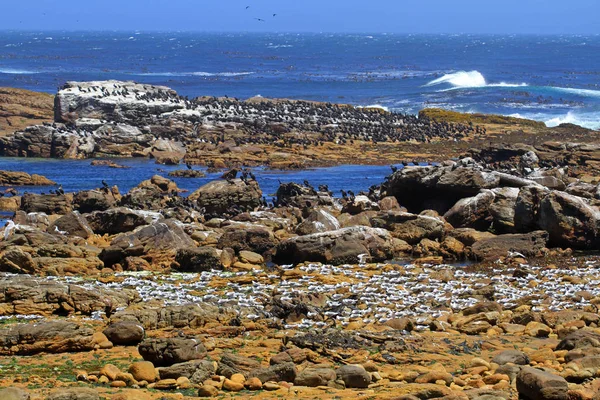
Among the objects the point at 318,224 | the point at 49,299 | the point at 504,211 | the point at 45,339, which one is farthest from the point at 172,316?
the point at 504,211

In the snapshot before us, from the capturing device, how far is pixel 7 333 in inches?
599

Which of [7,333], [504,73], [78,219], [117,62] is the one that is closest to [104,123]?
[78,219]

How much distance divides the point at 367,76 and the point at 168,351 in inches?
4395

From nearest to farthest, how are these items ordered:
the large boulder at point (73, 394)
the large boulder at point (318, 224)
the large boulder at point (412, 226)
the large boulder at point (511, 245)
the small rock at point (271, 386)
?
1. the large boulder at point (73, 394)
2. the small rock at point (271, 386)
3. the large boulder at point (511, 245)
4. the large boulder at point (412, 226)
5. the large boulder at point (318, 224)

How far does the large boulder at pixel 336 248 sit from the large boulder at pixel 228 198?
316 inches

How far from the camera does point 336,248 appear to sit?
2553cm

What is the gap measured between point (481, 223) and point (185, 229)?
9.77 metres

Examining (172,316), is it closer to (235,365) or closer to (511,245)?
(235,365)

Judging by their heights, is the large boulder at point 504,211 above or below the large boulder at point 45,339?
below

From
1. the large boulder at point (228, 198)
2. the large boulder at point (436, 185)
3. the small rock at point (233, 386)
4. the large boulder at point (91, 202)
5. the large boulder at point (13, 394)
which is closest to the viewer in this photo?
the large boulder at point (13, 394)

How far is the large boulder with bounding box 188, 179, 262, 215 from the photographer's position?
34.0 metres

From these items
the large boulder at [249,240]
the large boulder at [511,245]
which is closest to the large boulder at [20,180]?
the large boulder at [249,240]

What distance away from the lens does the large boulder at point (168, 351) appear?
1410 cm

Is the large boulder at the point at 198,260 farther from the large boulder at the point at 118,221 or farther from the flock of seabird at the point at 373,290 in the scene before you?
the large boulder at the point at 118,221
